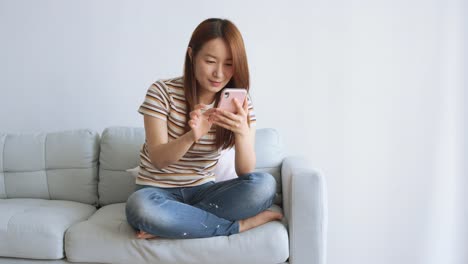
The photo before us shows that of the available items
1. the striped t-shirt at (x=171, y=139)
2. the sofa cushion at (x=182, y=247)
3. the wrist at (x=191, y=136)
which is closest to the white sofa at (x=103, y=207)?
the sofa cushion at (x=182, y=247)

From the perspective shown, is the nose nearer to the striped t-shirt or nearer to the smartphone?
the smartphone

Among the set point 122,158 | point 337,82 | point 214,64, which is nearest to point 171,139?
point 214,64

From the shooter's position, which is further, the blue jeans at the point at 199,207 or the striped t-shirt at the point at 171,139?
the striped t-shirt at the point at 171,139

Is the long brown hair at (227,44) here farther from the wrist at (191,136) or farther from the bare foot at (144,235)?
the bare foot at (144,235)

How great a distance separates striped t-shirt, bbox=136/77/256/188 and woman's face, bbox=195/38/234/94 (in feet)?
0.47

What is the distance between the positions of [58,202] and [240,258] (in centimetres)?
99

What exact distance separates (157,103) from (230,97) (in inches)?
11.3

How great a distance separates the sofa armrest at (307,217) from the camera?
1.50m

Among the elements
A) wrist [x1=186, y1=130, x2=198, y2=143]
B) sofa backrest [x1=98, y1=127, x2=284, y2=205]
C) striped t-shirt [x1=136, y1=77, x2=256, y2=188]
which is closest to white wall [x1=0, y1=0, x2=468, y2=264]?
sofa backrest [x1=98, y1=127, x2=284, y2=205]

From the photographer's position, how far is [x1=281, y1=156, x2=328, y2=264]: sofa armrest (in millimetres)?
1505

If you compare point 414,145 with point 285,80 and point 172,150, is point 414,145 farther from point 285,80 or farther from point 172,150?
point 172,150

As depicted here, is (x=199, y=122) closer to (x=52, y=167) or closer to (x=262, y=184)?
(x=262, y=184)

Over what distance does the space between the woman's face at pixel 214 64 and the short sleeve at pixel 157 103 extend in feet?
0.50

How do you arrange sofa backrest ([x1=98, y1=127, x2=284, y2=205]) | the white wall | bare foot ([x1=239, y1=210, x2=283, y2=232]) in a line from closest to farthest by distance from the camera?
bare foot ([x1=239, y1=210, x2=283, y2=232]) → sofa backrest ([x1=98, y1=127, x2=284, y2=205]) → the white wall
